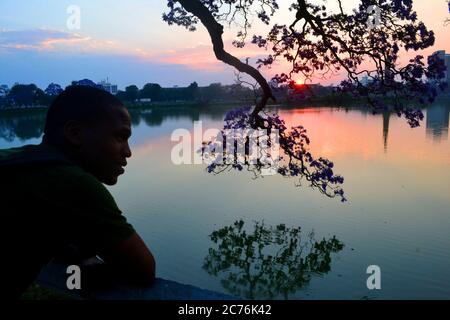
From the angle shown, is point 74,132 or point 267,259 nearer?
point 74,132

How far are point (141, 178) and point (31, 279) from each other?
72.1 feet

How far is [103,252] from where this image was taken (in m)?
1.58

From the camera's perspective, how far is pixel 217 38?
6.79 m

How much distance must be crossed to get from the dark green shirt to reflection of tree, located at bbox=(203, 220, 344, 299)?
9.43 metres

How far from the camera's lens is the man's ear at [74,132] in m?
1.83

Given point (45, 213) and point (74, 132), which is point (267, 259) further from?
point (45, 213)

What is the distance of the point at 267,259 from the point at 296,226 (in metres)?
2.82

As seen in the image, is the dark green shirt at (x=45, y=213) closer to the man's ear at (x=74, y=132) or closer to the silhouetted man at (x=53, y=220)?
the silhouetted man at (x=53, y=220)

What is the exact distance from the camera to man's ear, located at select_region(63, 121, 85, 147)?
1.83 meters

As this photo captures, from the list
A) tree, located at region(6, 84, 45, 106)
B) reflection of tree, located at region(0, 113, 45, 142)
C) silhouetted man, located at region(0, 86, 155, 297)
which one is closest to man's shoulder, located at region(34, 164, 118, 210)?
silhouetted man, located at region(0, 86, 155, 297)

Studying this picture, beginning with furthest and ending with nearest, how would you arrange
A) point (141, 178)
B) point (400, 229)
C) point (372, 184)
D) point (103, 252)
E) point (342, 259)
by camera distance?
point (141, 178) → point (372, 184) → point (400, 229) → point (342, 259) → point (103, 252)

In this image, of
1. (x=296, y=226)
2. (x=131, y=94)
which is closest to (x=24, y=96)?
(x=131, y=94)
